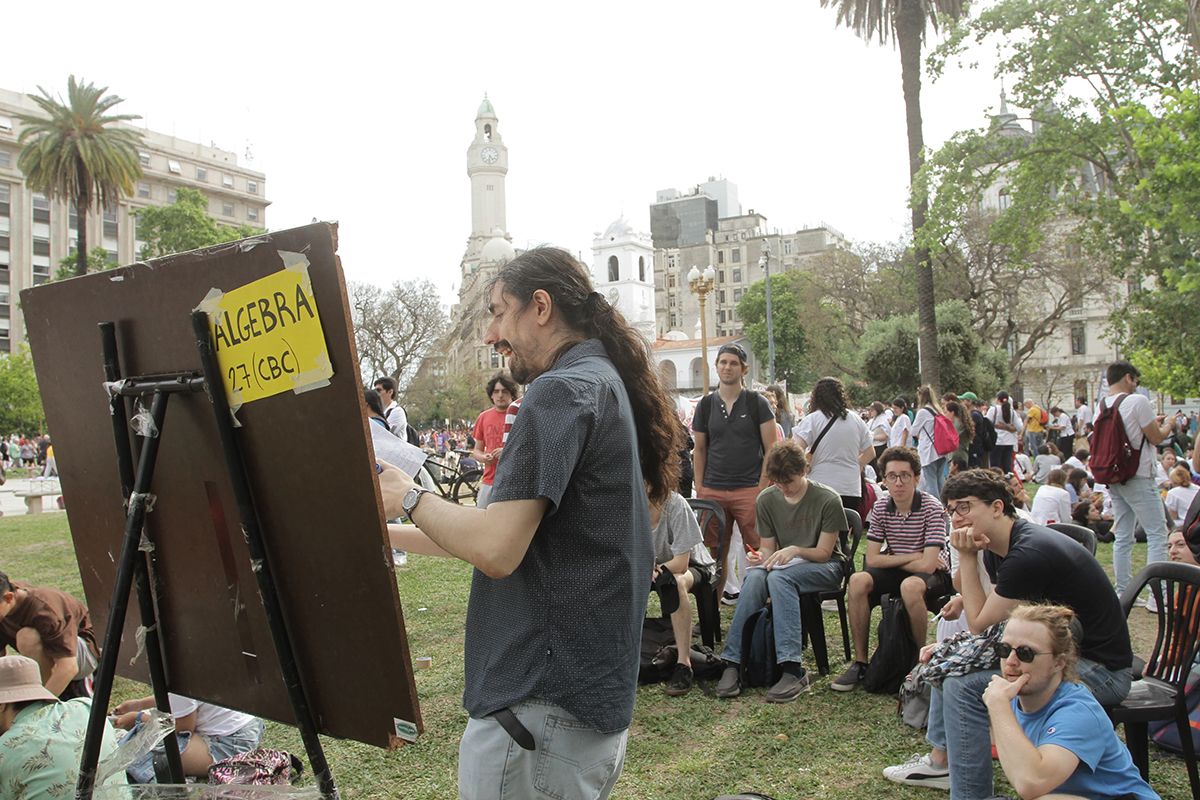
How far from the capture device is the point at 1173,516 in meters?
9.05

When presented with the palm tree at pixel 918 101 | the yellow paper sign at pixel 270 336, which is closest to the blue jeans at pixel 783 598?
the yellow paper sign at pixel 270 336

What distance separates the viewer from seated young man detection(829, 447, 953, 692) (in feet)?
17.7

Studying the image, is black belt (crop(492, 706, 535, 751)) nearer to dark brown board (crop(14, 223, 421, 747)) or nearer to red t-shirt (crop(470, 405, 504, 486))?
dark brown board (crop(14, 223, 421, 747))

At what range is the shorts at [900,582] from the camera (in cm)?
542

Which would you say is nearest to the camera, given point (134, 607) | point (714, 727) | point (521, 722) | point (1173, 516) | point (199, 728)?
point (521, 722)

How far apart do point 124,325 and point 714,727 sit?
3.85 metres

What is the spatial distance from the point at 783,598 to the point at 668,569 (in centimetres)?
73

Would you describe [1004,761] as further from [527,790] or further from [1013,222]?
[1013,222]

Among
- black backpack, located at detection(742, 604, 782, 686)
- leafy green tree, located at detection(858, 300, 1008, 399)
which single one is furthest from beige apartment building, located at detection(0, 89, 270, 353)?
black backpack, located at detection(742, 604, 782, 686)

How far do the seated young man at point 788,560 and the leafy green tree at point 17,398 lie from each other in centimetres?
4763

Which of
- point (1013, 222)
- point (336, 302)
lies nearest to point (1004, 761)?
point (336, 302)

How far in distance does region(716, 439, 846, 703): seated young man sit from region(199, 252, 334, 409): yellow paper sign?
167 inches

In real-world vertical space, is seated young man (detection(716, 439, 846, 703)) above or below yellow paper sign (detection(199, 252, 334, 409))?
below

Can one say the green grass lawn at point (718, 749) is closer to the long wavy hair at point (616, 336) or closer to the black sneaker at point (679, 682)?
the black sneaker at point (679, 682)
